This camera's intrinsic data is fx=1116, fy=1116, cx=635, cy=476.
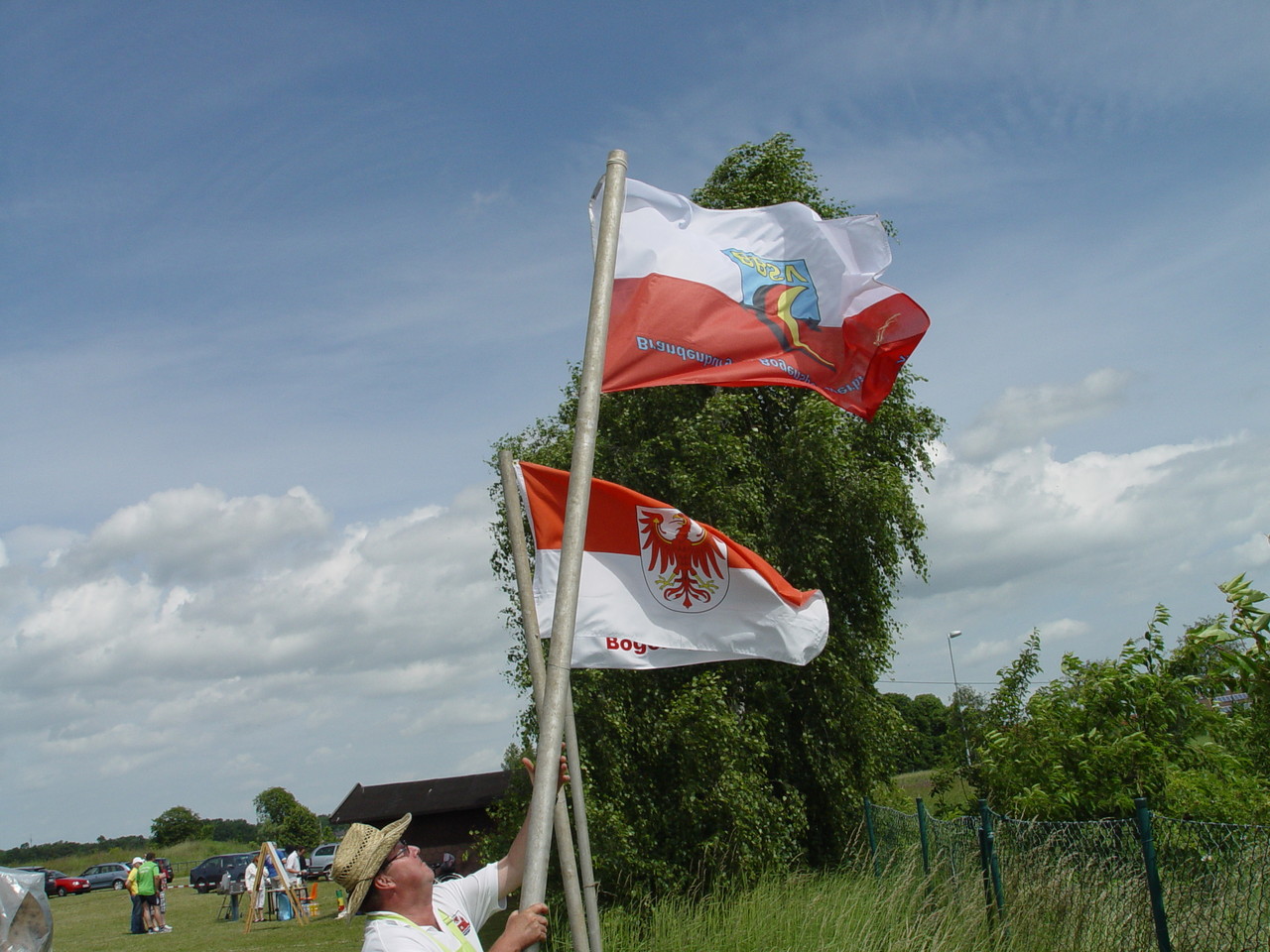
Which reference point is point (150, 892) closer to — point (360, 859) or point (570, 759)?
point (570, 759)

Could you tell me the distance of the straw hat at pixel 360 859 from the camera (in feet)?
12.7

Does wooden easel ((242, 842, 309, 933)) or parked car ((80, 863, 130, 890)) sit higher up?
wooden easel ((242, 842, 309, 933))

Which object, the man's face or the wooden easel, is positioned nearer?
the man's face

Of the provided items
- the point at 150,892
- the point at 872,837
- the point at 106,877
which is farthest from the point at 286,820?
Answer: the point at 872,837

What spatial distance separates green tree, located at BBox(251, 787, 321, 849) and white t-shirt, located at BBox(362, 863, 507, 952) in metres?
103

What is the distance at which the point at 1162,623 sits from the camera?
10352 mm

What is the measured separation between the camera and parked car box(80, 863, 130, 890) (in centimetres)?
5397

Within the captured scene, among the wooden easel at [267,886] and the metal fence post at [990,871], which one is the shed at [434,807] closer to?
the wooden easel at [267,886]

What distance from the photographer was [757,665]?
1678 cm

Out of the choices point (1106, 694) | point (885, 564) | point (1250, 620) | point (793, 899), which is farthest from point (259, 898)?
point (1250, 620)

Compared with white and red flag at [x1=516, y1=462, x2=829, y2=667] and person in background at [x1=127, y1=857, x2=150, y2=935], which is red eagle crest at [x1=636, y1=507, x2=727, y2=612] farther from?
person in background at [x1=127, y1=857, x2=150, y2=935]

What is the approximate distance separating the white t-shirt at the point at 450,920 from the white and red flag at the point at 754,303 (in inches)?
85.5

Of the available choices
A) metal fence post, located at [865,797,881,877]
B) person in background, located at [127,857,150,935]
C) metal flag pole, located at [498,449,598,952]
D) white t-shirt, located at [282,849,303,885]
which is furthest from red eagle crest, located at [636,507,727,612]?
white t-shirt, located at [282,849,303,885]

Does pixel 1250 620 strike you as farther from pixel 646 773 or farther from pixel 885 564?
pixel 885 564
